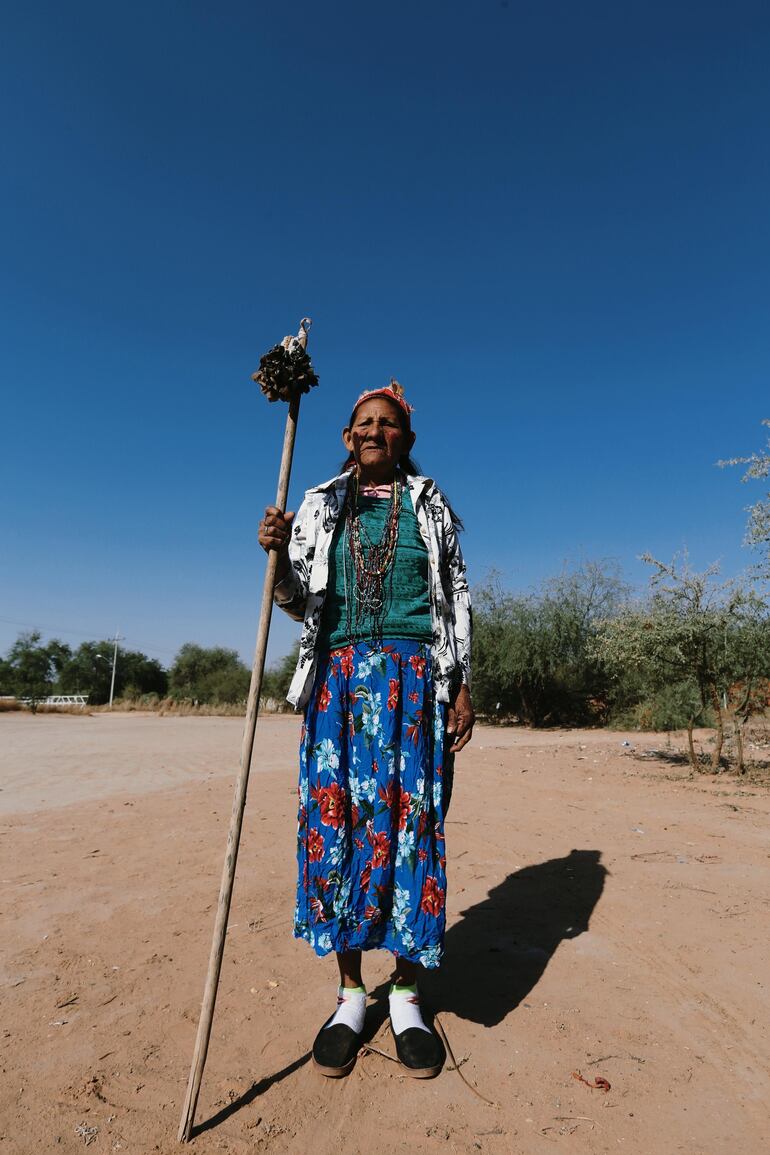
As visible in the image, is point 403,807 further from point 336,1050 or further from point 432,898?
point 336,1050

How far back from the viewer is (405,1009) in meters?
2.31

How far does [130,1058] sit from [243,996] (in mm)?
531

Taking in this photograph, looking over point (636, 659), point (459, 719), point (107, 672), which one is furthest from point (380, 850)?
point (107, 672)

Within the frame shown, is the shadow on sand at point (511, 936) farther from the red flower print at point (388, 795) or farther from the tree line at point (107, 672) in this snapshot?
the tree line at point (107, 672)

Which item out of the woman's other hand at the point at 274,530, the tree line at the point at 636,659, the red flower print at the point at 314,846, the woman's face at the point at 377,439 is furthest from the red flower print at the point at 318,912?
the tree line at the point at 636,659

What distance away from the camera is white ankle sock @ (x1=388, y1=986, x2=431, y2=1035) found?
7.43 ft

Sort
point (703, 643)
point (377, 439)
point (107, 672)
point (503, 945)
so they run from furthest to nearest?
point (107, 672) → point (703, 643) → point (503, 945) → point (377, 439)

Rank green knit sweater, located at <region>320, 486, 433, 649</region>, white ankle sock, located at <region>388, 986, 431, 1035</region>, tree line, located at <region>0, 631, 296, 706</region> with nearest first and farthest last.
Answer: white ankle sock, located at <region>388, 986, 431, 1035</region> → green knit sweater, located at <region>320, 486, 433, 649</region> → tree line, located at <region>0, 631, 296, 706</region>

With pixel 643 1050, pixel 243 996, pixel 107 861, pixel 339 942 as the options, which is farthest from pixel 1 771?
pixel 643 1050

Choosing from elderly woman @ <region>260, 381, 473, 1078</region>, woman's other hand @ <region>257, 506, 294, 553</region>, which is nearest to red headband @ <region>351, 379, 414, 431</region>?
elderly woman @ <region>260, 381, 473, 1078</region>

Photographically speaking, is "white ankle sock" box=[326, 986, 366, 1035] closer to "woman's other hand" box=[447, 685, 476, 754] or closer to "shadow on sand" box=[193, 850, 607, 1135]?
"shadow on sand" box=[193, 850, 607, 1135]

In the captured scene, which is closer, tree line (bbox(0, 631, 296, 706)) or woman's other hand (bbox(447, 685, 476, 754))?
woman's other hand (bbox(447, 685, 476, 754))

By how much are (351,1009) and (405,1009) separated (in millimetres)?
187

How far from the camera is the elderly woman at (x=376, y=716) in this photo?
7.55 ft
